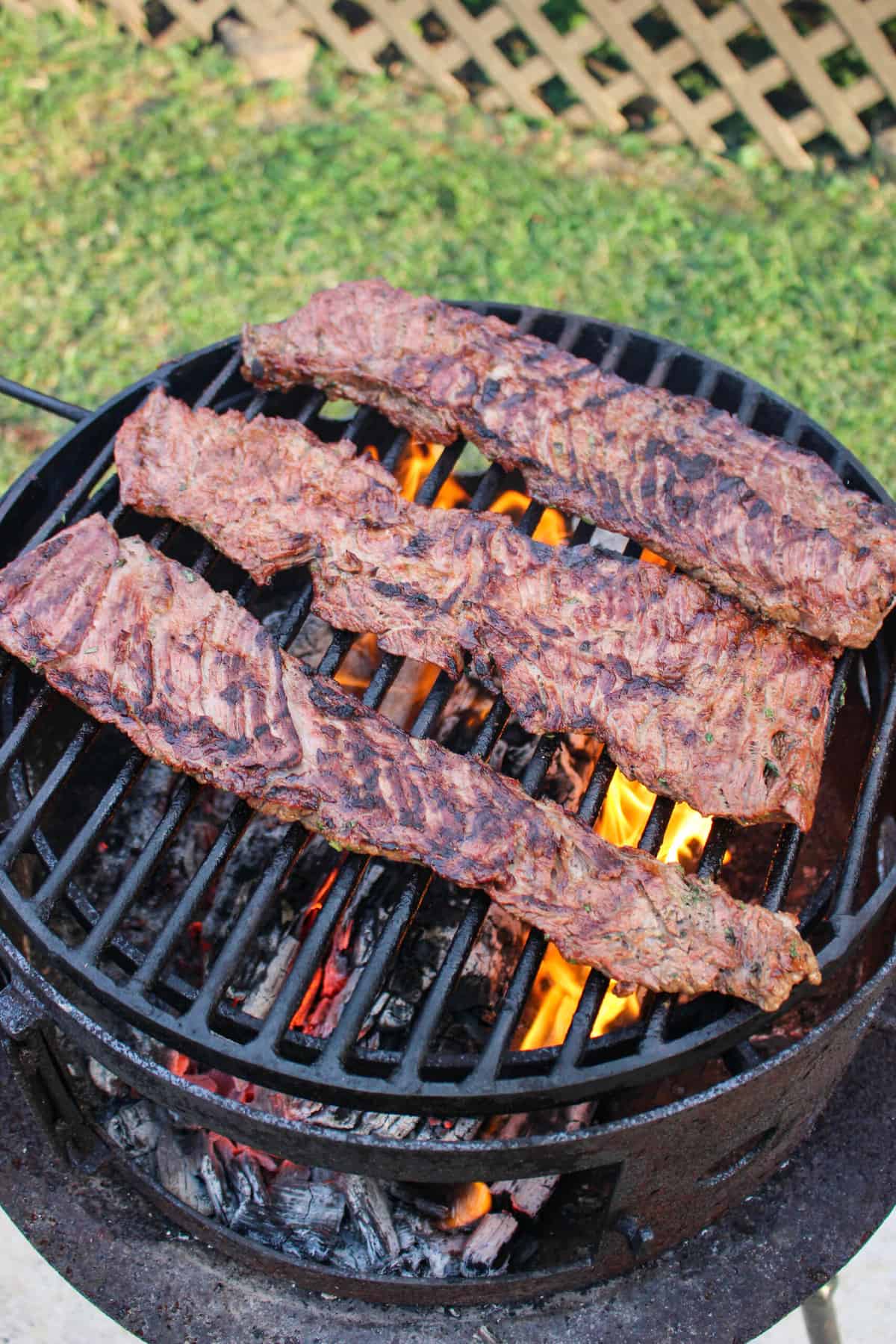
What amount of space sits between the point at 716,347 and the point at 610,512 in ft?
11.2

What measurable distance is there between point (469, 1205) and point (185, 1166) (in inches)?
29.0

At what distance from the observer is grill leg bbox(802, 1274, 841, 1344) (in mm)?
3178

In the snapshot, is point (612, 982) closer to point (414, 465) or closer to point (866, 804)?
point (866, 804)

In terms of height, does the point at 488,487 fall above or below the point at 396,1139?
above

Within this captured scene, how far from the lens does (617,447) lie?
10.5ft

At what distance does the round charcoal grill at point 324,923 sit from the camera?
2.26 metres

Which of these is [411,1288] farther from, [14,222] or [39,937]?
[14,222]

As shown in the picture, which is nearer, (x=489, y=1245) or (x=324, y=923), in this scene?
(x=324, y=923)

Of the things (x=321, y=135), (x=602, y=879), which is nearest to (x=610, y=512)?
(x=602, y=879)

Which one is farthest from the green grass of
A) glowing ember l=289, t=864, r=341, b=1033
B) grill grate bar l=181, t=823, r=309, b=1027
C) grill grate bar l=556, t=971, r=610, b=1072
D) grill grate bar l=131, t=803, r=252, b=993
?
grill grate bar l=556, t=971, r=610, b=1072

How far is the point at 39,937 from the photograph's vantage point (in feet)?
7.95

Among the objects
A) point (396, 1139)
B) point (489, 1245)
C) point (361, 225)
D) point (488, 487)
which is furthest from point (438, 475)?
point (361, 225)

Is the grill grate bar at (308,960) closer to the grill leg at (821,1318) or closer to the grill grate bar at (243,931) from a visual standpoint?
the grill grate bar at (243,931)

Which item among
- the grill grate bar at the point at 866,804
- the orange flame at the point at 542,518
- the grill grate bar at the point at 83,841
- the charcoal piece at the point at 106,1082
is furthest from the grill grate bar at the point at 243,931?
the orange flame at the point at 542,518
